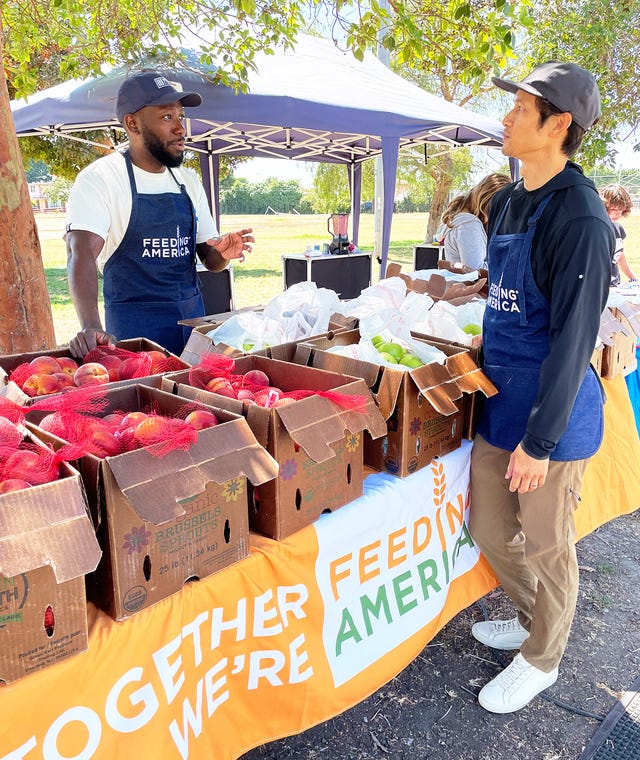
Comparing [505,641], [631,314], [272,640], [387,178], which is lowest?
[505,641]

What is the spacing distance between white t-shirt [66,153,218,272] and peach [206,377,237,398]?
4.01 feet

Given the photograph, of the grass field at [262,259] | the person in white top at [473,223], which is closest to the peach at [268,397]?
the person in white top at [473,223]

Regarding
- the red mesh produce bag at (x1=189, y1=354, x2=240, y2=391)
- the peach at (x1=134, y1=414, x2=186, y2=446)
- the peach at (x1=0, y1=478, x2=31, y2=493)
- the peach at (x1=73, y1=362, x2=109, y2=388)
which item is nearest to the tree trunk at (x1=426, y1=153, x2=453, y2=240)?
the red mesh produce bag at (x1=189, y1=354, x2=240, y2=391)

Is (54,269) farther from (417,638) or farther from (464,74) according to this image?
(417,638)

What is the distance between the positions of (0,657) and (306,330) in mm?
1618

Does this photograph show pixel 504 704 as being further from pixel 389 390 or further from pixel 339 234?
pixel 339 234

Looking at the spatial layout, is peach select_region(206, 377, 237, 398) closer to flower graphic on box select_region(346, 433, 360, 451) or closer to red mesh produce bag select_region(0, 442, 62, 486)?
flower graphic on box select_region(346, 433, 360, 451)

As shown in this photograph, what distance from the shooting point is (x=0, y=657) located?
41.4 inches

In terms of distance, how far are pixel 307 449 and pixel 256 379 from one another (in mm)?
508

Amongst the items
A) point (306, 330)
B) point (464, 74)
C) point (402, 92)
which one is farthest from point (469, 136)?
point (306, 330)

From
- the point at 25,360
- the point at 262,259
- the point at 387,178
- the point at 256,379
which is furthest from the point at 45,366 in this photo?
the point at 262,259

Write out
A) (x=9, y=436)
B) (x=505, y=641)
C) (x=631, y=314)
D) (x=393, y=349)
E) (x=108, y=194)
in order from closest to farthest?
(x=9, y=436)
(x=393, y=349)
(x=505, y=641)
(x=108, y=194)
(x=631, y=314)

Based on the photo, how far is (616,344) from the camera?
2928mm

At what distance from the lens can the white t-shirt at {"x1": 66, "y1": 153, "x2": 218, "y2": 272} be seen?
2.56 meters
